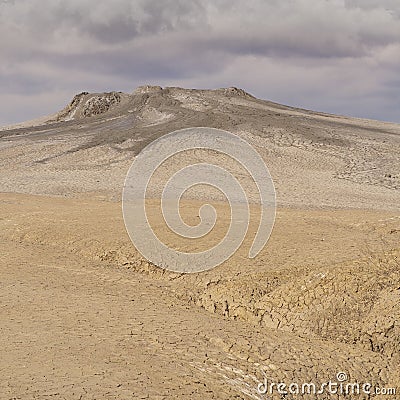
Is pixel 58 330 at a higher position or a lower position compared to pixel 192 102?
lower

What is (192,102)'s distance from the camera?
41500 mm

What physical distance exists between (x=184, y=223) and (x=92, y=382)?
24.8ft

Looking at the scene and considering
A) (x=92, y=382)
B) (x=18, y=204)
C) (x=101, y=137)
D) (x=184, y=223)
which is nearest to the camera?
(x=92, y=382)

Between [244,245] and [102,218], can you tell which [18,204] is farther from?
[244,245]

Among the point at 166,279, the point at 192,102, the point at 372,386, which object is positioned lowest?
the point at 372,386

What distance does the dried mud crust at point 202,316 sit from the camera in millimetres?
7191

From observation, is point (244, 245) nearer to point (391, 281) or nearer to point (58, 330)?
point (391, 281)

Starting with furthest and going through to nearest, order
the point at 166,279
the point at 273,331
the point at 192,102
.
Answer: the point at 192,102 → the point at 166,279 → the point at 273,331

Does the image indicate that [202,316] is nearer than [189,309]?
Yes

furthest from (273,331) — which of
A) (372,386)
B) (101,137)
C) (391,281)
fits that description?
(101,137)

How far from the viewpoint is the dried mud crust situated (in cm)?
719

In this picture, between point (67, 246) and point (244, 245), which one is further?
point (67, 246)

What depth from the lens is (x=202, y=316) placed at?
9539 mm

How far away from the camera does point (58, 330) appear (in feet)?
27.7
